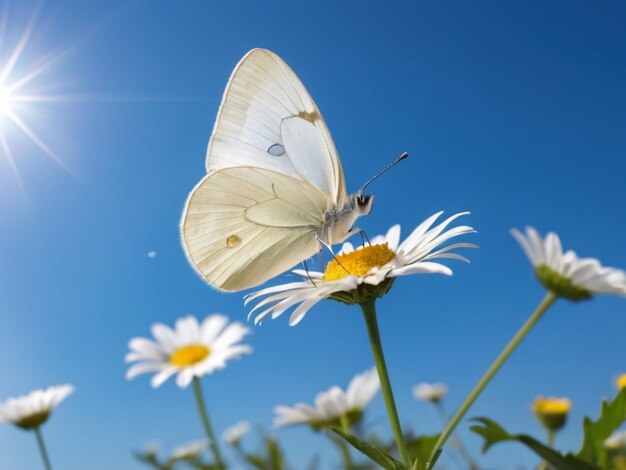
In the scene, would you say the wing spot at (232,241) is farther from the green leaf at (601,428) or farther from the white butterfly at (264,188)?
the green leaf at (601,428)

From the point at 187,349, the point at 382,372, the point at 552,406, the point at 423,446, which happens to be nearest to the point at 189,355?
the point at 187,349

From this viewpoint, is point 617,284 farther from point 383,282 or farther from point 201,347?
point 201,347

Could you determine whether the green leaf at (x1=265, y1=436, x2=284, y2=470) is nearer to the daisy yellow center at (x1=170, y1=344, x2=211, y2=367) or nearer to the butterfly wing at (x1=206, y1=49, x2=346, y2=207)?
the daisy yellow center at (x1=170, y1=344, x2=211, y2=367)

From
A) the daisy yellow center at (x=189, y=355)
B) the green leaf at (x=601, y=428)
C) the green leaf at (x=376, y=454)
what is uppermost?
the daisy yellow center at (x=189, y=355)

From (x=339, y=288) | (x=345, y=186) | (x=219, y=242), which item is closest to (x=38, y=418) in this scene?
(x=219, y=242)

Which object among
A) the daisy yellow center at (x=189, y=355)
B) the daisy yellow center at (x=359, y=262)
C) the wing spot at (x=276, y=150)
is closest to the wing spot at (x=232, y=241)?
the wing spot at (x=276, y=150)

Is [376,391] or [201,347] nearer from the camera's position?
[376,391]
